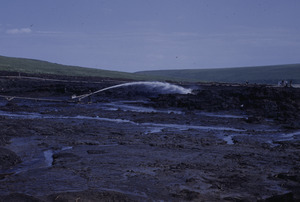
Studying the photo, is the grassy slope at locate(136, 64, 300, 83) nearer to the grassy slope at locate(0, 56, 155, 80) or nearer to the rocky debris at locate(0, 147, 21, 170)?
the grassy slope at locate(0, 56, 155, 80)

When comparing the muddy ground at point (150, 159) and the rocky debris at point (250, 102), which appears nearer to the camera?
the muddy ground at point (150, 159)

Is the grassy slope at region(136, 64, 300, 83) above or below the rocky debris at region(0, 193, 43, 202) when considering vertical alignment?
above

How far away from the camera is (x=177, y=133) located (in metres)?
17.6

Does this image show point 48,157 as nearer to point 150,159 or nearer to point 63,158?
point 63,158

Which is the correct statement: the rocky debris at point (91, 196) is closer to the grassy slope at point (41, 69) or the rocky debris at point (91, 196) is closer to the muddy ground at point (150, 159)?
the muddy ground at point (150, 159)

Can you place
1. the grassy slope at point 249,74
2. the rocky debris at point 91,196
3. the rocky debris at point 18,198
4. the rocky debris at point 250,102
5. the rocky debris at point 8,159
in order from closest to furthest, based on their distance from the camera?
the rocky debris at point 18,198
the rocky debris at point 91,196
the rocky debris at point 8,159
the rocky debris at point 250,102
the grassy slope at point 249,74

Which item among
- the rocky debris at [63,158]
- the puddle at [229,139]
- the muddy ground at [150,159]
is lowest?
the puddle at [229,139]

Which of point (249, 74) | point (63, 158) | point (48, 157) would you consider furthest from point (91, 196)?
point (249, 74)

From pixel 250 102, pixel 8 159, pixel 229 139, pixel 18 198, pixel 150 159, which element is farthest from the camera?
pixel 250 102

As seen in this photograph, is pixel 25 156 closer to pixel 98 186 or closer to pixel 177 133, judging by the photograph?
pixel 98 186

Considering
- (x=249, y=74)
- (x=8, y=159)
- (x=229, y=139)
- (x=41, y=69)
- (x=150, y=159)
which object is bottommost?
(x=229, y=139)

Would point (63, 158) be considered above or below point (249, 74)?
below

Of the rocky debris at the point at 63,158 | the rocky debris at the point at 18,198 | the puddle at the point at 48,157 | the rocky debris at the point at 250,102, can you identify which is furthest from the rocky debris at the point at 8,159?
the rocky debris at the point at 250,102

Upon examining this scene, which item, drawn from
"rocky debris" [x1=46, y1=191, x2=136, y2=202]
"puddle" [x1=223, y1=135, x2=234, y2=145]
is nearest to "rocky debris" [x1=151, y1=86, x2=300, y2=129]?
"puddle" [x1=223, y1=135, x2=234, y2=145]
